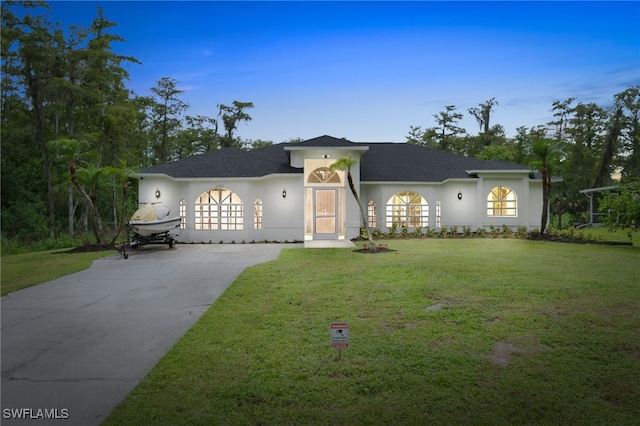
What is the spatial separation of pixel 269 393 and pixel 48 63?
27.5m

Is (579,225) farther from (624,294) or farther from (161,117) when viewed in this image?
(161,117)

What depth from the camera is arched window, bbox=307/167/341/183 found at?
17.6 meters

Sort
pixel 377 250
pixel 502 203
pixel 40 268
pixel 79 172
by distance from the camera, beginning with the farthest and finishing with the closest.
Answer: pixel 502 203 < pixel 79 172 < pixel 377 250 < pixel 40 268

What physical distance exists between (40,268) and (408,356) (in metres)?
11.2

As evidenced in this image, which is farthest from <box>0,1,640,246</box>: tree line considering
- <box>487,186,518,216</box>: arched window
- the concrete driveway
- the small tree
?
the concrete driveway

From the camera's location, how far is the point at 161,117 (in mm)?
35000

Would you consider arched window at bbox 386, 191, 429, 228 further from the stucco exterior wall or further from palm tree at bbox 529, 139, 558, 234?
palm tree at bbox 529, 139, 558, 234

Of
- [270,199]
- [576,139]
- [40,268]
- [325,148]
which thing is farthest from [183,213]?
[576,139]

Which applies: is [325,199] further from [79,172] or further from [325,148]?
[79,172]

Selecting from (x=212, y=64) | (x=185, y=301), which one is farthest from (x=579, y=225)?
(x=185, y=301)

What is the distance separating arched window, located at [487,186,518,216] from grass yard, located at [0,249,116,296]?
17.7 metres

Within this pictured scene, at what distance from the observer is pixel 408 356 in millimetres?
4621

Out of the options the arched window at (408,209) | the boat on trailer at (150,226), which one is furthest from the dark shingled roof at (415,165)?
the boat on trailer at (150,226)

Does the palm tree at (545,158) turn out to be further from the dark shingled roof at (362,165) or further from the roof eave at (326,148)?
the roof eave at (326,148)
